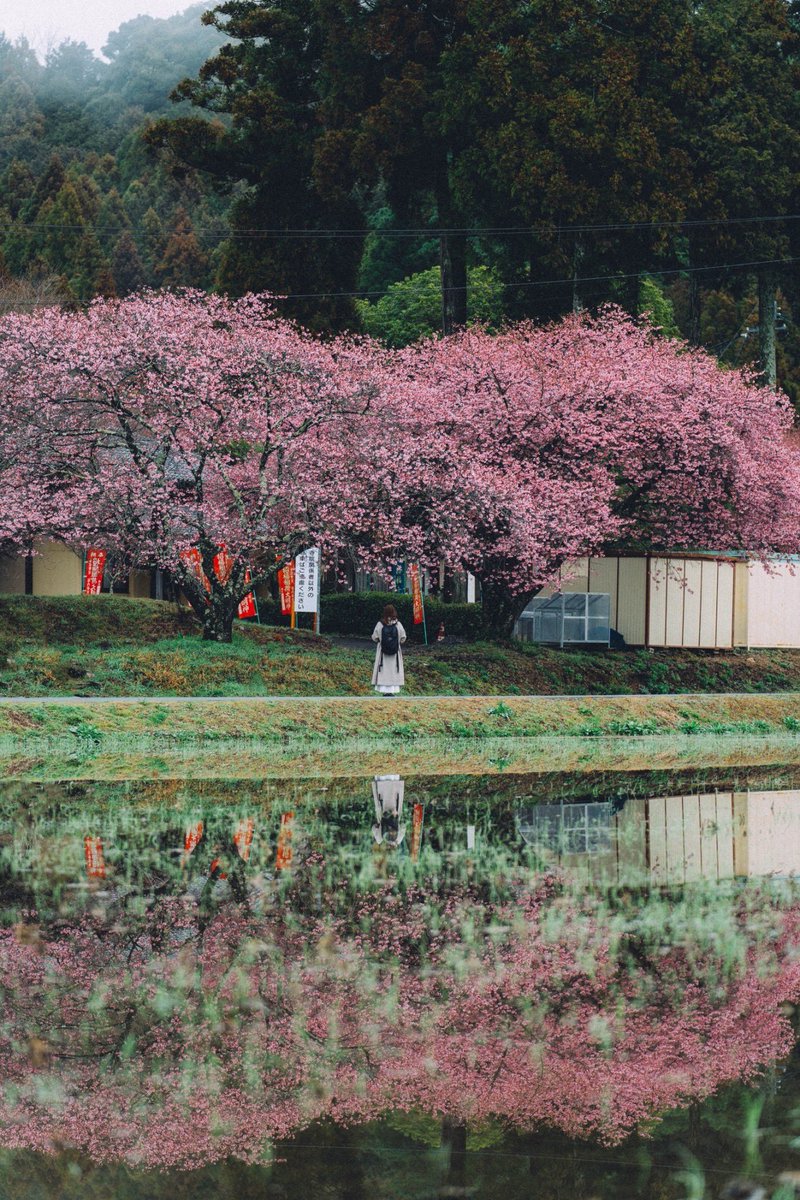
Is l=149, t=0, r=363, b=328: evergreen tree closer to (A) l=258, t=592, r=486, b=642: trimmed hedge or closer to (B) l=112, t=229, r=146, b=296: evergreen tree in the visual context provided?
(A) l=258, t=592, r=486, b=642: trimmed hedge

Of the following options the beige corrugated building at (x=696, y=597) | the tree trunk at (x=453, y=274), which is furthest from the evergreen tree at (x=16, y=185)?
the beige corrugated building at (x=696, y=597)

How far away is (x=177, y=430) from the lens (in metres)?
30.4

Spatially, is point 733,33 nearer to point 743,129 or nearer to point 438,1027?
point 743,129

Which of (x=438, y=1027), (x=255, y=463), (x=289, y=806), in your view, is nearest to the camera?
(x=438, y=1027)

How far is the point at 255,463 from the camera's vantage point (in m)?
32.6

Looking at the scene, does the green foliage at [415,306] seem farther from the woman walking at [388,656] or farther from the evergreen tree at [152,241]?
the evergreen tree at [152,241]

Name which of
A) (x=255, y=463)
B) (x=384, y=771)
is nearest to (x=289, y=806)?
(x=384, y=771)

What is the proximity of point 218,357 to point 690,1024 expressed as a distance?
24.0 m

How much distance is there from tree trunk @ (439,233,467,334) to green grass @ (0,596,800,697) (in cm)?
1391

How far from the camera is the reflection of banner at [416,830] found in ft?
A: 43.6

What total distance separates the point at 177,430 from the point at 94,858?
62.2 feet

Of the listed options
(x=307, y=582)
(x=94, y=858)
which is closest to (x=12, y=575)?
(x=307, y=582)

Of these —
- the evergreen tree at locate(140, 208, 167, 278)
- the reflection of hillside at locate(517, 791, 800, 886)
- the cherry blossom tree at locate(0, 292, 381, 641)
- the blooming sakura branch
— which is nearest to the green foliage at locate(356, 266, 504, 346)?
the blooming sakura branch

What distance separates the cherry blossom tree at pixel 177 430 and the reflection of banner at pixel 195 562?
134 millimetres
